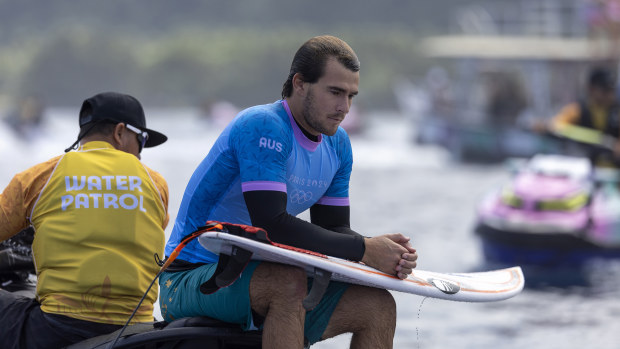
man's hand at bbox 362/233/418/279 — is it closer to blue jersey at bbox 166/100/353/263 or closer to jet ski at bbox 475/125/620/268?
blue jersey at bbox 166/100/353/263

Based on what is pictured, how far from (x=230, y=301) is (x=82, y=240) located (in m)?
0.63

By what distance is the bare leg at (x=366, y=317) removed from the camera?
3.54 metres

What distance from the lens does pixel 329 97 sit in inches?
146

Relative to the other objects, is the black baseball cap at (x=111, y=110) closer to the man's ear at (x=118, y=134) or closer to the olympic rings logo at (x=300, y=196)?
the man's ear at (x=118, y=134)

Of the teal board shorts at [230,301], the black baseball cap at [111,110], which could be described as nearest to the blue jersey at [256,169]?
the teal board shorts at [230,301]

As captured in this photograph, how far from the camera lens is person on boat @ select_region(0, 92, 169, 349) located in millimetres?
3742

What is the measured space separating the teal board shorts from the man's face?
0.58m

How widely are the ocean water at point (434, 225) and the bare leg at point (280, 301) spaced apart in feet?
2.79

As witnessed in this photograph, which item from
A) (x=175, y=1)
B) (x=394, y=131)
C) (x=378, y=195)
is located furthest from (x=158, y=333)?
(x=175, y=1)

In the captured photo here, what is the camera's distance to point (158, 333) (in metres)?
3.58

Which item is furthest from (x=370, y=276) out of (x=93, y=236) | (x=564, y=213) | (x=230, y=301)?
(x=564, y=213)

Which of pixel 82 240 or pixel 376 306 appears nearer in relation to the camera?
pixel 376 306

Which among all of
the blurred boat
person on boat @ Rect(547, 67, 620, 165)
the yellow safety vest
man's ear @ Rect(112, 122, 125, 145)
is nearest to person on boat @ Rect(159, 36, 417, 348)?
the yellow safety vest

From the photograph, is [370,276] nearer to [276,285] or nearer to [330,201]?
[276,285]
